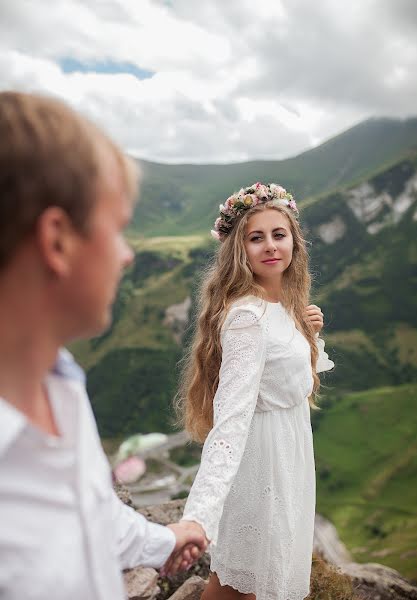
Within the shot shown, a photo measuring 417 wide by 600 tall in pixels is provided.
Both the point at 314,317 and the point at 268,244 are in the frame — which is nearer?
the point at 268,244

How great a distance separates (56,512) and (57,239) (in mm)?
802

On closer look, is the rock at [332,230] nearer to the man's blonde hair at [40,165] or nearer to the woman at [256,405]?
the woman at [256,405]

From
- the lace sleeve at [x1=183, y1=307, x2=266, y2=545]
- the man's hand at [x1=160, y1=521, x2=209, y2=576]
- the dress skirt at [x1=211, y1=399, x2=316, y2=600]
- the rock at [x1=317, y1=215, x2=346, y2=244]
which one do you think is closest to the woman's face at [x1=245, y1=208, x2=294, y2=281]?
the lace sleeve at [x1=183, y1=307, x2=266, y2=545]

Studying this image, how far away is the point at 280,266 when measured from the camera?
4.50 meters

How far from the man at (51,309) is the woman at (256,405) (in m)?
1.64

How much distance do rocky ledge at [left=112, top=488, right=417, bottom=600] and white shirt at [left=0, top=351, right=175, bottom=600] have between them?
4.64 meters

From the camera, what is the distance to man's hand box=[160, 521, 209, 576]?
8.00 feet

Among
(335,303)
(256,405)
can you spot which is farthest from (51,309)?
(335,303)

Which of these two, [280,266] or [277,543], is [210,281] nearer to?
[280,266]

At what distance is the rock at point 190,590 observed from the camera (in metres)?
6.22

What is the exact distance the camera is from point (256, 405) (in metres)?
4.00

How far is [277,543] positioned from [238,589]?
0.47 metres

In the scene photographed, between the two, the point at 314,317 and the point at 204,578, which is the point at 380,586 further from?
the point at 314,317

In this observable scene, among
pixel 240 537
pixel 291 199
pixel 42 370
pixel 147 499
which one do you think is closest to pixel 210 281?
pixel 291 199
